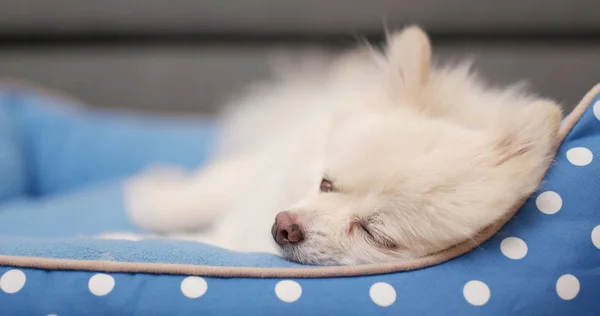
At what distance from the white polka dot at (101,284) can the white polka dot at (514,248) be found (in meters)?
0.71

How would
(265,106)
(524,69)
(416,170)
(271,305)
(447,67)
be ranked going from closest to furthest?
(271,305)
(416,170)
(447,67)
(265,106)
(524,69)

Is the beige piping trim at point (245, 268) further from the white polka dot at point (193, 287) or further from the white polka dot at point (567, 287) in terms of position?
the white polka dot at point (567, 287)

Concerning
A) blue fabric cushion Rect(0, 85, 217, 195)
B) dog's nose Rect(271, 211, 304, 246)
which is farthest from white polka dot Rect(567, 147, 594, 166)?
blue fabric cushion Rect(0, 85, 217, 195)

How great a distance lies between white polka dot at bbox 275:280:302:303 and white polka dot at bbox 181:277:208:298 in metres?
0.13

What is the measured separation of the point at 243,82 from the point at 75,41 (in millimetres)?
887

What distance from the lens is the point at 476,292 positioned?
951 millimetres

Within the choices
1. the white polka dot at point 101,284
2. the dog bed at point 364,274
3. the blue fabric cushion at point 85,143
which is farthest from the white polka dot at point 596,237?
the blue fabric cushion at point 85,143

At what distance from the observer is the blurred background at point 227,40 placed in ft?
8.64

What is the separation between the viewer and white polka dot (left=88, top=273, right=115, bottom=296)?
0.95m

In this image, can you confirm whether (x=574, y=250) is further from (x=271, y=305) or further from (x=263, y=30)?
(x=263, y=30)

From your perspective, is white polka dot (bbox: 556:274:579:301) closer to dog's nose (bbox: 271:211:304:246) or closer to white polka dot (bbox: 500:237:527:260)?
white polka dot (bbox: 500:237:527:260)

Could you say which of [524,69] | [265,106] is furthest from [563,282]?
[524,69]

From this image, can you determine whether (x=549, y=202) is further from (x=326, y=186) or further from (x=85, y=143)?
(x=85, y=143)

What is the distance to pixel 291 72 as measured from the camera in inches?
91.3
